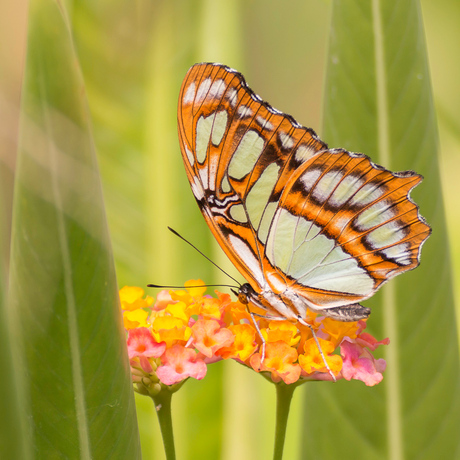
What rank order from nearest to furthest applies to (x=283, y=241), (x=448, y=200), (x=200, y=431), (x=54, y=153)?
(x=54, y=153), (x=283, y=241), (x=200, y=431), (x=448, y=200)

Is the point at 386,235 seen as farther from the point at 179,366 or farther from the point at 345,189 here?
the point at 179,366

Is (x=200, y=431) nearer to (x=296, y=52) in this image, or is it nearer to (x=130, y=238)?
(x=130, y=238)

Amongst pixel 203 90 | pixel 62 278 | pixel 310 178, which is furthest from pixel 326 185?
pixel 62 278

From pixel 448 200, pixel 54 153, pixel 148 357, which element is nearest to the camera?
pixel 54 153

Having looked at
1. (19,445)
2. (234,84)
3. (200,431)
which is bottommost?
(200,431)

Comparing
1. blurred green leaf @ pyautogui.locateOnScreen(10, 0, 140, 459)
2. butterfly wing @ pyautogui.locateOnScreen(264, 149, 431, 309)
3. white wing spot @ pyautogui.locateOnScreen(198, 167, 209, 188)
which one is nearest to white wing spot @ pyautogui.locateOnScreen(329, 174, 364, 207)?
butterfly wing @ pyautogui.locateOnScreen(264, 149, 431, 309)

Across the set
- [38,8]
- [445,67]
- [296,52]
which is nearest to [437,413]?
[38,8]

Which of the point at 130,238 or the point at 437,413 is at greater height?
the point at 130,238
